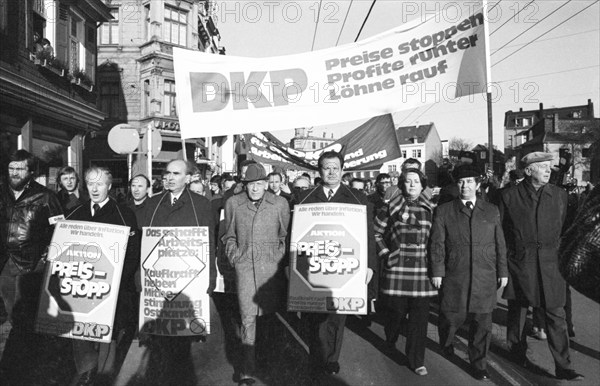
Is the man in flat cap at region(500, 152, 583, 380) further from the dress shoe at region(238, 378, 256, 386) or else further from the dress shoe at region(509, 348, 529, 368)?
the dress shoe at region(238, 378, 256, 386)

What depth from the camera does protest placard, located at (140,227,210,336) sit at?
15.0 feet

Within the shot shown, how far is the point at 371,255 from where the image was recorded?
4.63 metres

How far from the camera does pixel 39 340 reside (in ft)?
17.5

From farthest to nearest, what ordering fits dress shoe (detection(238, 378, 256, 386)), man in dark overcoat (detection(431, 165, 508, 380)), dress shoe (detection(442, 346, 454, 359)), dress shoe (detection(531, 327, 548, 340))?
dress shoe (detection(531, 327, 548, 340)) < dress shoe (detection(442, 346, 454, 359)) < man in dark overcoat (detection(431, 165, 508, 380)) < dress shoe (detection(238, 378, 256, 386))

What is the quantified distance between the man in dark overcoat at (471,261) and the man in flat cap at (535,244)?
0.31 meters

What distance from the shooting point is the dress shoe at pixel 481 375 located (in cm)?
448

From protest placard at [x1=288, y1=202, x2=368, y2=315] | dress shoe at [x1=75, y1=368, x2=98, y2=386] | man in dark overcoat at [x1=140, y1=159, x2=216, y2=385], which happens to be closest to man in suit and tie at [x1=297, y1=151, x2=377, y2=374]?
protest placard at [x1=288, y1=202, x2=368, y2=315]

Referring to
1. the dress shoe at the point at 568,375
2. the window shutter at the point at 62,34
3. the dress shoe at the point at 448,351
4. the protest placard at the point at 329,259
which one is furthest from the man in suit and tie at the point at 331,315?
the window shutter at the point at 62,34

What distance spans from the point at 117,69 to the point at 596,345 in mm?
28014

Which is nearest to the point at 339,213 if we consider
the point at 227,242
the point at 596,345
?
the point at 227,242

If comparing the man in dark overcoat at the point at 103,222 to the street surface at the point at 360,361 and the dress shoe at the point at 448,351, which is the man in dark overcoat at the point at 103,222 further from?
the dress shoe at the point at 448,351

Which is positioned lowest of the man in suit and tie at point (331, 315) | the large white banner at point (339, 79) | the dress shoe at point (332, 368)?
the dress shoe at point (332, 368)

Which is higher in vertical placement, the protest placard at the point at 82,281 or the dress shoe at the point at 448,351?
the protest placard at the point at 82,281

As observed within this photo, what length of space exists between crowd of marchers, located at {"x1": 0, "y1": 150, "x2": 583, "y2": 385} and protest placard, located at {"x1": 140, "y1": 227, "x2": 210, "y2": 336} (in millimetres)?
99
